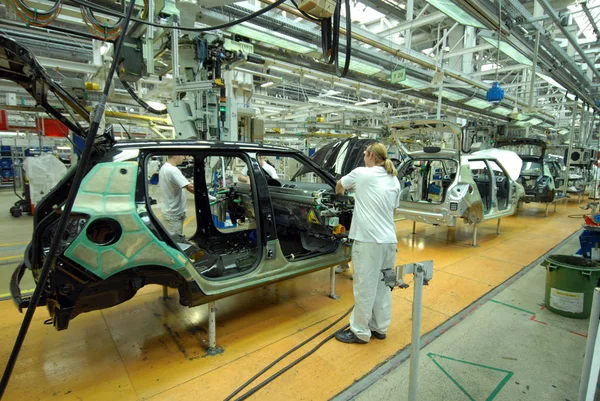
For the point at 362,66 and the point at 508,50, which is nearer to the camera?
the point at 508,50

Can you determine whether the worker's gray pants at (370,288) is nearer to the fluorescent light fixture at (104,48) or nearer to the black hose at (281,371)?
the black hose at (281,371)

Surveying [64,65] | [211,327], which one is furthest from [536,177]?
[64,65]

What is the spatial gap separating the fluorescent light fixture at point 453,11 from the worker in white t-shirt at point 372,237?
243 centimetres

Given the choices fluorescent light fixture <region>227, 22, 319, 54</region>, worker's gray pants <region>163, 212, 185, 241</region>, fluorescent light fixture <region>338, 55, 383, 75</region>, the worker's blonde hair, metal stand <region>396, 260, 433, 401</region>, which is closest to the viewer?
metal stand <region>396, 260, 433, 401</region>

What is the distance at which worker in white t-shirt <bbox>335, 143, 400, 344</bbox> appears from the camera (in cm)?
244

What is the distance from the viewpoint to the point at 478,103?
9000mm

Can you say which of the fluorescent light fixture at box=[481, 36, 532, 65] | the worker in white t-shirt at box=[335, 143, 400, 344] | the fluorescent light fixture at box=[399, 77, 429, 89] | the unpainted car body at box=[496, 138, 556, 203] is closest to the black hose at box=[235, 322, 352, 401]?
the worker in white t-shirt at box=[335, 143, 400, 344]

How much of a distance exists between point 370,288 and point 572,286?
2.13m

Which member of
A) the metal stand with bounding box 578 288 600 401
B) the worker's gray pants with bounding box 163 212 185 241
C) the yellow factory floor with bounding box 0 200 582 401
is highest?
the worker's gray pants with bounding box 163 212 185 241

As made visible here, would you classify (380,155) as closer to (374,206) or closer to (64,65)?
(374,206)

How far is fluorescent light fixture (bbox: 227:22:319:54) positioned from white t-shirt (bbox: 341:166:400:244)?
2.85 m

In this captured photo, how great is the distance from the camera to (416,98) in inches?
328

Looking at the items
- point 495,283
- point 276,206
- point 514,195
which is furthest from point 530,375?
point 514,195

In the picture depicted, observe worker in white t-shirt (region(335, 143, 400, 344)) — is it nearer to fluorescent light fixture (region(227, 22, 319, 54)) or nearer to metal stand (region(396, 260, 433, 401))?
metal stand (region(396, 260, 433, 401))
